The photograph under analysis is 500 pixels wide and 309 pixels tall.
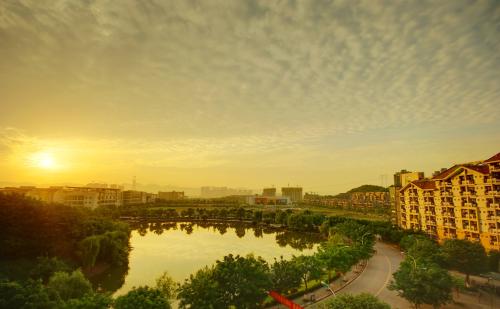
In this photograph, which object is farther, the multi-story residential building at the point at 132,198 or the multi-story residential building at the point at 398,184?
the multi-story residential building at the point at 132,198

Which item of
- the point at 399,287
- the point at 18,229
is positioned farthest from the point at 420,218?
the point at 18,229

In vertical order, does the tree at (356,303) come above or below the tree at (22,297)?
below

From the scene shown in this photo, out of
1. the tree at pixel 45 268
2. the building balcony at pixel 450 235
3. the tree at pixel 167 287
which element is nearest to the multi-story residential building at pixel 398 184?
the building balcony at pixel 450 235

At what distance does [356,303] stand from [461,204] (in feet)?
133

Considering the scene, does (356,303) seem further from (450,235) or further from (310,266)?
(450,235)

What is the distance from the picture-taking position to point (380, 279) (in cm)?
3616

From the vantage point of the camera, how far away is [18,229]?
110 feet

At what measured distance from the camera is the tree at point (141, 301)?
19.3 metres

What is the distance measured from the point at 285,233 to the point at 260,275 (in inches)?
2176

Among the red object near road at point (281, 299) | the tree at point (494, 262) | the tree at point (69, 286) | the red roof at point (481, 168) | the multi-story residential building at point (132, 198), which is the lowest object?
the red object near road at point (281, 299)

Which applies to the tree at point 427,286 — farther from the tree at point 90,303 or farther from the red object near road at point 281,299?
the tree at point 90,303

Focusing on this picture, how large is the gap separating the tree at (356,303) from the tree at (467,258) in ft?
67.3

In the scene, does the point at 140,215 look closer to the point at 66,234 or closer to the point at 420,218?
the point at 66,234

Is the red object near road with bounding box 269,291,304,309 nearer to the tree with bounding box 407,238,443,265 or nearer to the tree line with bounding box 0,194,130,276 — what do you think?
the tree with bounding box 407,238,443,265
